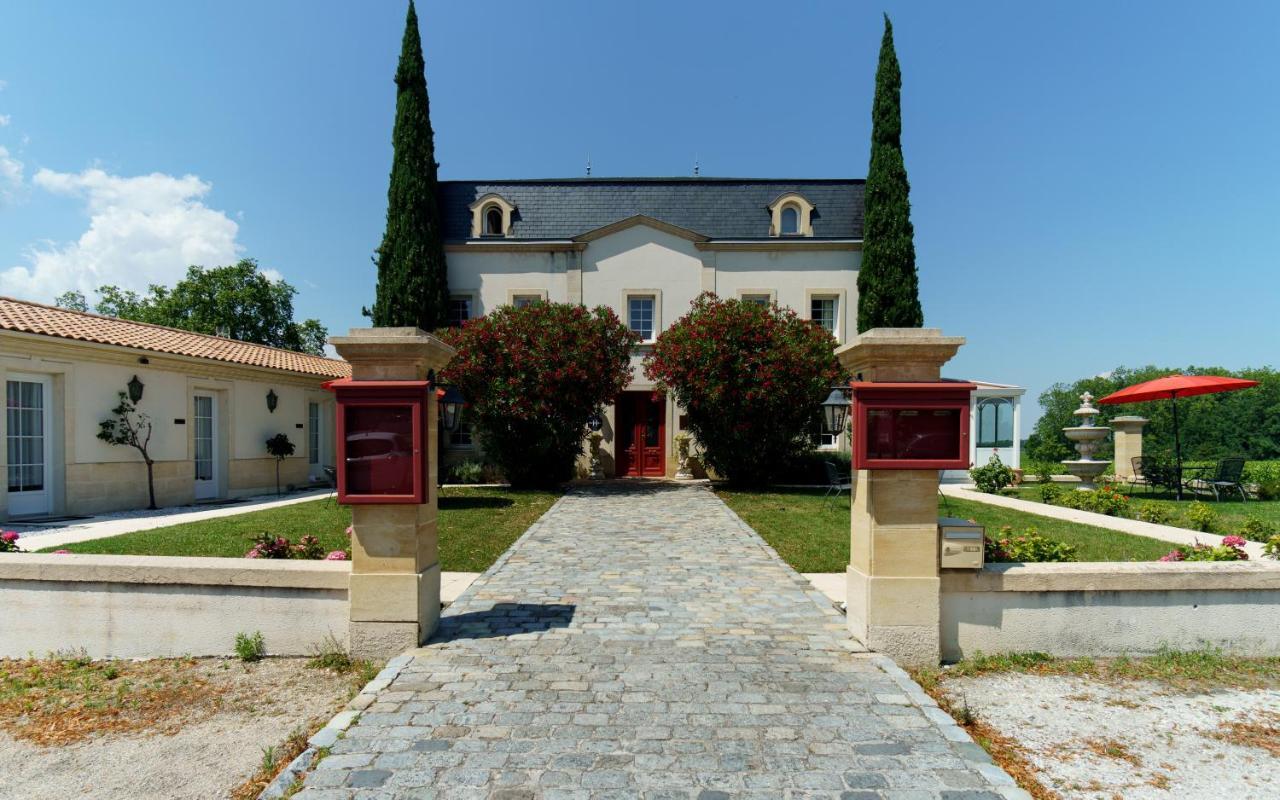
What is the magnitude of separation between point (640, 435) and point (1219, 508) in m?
13.9

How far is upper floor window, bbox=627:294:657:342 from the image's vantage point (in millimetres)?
18500

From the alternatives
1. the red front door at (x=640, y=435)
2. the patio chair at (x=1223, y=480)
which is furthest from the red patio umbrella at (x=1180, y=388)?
the red front door at (x=640, y=435)

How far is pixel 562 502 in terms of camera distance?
504 inches

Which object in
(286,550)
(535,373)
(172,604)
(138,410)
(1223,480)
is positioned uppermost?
(535,373)

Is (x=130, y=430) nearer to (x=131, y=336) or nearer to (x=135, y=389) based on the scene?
(x=135, y=389)

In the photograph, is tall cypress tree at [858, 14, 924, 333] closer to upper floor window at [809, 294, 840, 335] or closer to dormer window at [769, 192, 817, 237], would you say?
upper floor window at [809, 294, 840, 335]

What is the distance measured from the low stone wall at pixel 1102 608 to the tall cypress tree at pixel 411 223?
1617 cm

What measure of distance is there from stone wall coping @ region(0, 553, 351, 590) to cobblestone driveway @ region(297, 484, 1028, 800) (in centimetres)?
103

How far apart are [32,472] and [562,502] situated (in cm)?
1016

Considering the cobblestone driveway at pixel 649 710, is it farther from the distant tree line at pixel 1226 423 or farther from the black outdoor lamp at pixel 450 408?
the distant tree line at pixel 1226 423

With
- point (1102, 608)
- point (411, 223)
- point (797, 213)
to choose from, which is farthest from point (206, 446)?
A: point (797, 213)

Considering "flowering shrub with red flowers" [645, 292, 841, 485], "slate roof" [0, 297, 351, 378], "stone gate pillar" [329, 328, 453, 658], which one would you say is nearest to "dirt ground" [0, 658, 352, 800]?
"stone gate pillar" [329, 328, 453, 658]

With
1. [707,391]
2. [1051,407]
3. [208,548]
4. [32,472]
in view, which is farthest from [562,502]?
[1051,407]

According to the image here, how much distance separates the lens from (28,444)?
1077 centimetres
